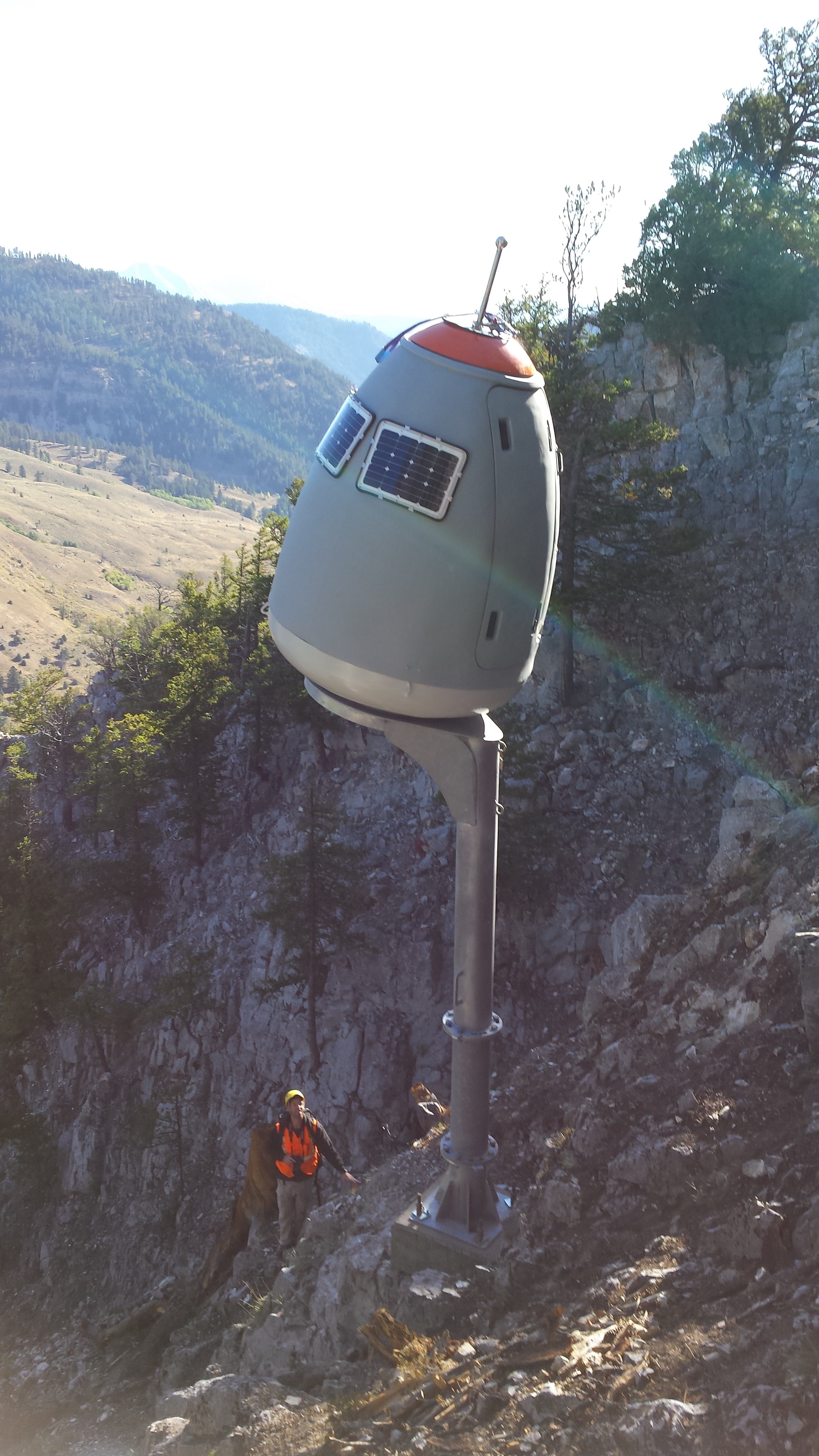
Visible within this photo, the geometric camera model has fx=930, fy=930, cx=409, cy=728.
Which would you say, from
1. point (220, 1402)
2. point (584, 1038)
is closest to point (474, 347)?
point (584, 1038)

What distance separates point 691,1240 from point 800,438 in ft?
72.5

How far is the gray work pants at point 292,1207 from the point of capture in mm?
10617

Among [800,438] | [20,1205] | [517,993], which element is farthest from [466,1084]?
[800,438]

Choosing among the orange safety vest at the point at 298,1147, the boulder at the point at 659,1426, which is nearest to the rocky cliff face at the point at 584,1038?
the boulder at the point at 659,1426

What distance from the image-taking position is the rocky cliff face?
21.5 ft

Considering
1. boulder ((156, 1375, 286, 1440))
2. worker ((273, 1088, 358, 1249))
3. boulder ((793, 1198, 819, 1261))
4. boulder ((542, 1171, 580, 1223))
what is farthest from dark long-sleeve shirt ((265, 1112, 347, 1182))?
boulder ((793, 1198, 819, 1261))

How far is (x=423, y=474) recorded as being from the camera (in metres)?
6.19

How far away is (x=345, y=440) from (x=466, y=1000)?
4.33 meters

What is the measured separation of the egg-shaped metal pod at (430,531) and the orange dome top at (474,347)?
10 millimetres

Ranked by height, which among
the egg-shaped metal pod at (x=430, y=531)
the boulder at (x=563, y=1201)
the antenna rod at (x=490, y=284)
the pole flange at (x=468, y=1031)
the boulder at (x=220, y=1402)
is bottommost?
the boulder at (x=220, y=1402)

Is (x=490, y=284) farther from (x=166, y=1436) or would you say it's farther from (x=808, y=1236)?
(x=166, y=1436)

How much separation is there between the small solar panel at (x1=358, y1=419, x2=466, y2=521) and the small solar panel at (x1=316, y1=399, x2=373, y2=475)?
1.25 feet

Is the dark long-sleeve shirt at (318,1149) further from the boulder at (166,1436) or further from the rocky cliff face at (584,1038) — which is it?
the boulder at (166,1436)

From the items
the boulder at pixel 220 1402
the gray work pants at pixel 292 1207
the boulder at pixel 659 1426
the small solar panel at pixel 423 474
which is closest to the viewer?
the boulder at pixel 659 1426
